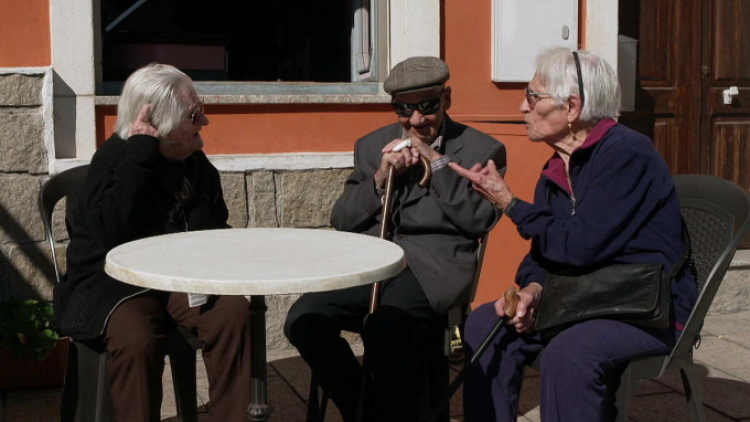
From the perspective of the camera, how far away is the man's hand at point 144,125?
3.00 m

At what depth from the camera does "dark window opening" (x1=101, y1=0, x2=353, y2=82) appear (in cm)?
475

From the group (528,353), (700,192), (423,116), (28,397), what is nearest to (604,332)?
(528,353)

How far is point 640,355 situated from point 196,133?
5.27ft

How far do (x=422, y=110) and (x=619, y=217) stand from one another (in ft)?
3.09

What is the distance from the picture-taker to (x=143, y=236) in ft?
9.84

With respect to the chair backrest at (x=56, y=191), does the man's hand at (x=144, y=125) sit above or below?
above

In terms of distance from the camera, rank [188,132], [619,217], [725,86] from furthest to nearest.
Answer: [725,86] < [188,132] < [619,217]

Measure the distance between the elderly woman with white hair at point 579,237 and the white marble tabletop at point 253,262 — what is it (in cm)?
52

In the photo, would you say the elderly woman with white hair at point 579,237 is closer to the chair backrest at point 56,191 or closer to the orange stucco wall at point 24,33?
the chair backrest at point 56,191

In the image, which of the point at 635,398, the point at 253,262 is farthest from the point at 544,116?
the point at 635,398

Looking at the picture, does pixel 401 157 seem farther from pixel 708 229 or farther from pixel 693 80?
pixel 693 80

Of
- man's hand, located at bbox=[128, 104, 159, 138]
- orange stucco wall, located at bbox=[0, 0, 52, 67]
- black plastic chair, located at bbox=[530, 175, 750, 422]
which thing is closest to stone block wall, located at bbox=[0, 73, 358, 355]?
orange stucco wall, located at bbox=[0, 0, 52, 67]

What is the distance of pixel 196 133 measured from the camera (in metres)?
3.14

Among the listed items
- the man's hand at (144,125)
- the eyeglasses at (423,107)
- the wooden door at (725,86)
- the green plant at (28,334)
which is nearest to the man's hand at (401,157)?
the eyeglasses at (423,107)
